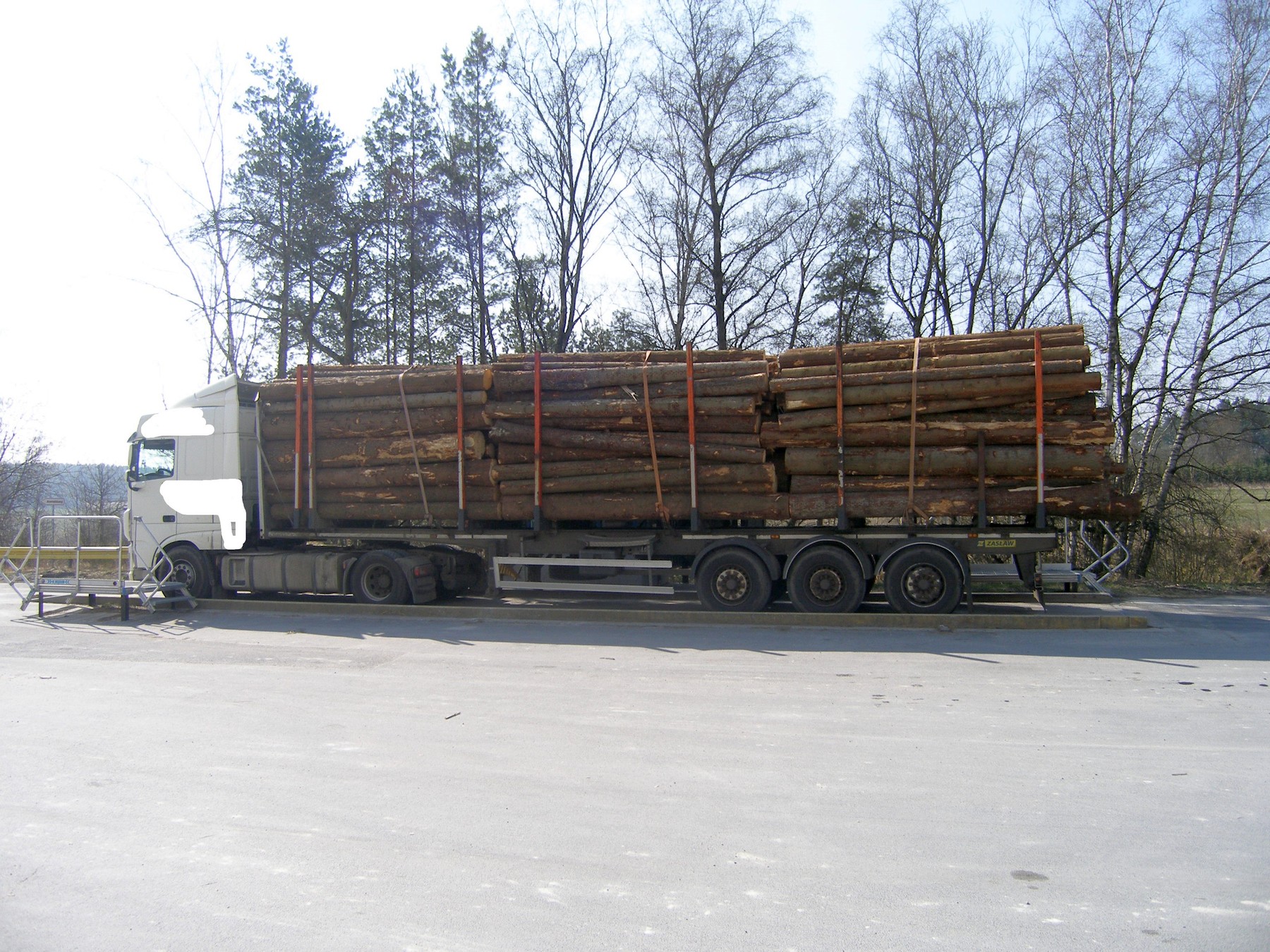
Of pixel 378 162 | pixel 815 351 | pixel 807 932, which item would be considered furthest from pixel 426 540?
pixel 378 162

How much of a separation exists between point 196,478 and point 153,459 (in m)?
0.84

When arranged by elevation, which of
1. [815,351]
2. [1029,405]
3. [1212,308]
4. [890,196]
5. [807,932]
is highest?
[890,196]

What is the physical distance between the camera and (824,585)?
12.0 metres

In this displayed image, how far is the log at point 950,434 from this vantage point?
37.1 ft

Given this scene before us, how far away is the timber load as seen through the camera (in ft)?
37.7

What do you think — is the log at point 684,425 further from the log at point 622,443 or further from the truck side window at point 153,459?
the truck side window at point 153,459

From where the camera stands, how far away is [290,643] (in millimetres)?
10766

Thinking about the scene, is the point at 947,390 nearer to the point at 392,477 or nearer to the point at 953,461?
the point at 953,461

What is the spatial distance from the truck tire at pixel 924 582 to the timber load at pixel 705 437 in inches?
21.5

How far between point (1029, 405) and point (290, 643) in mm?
9792

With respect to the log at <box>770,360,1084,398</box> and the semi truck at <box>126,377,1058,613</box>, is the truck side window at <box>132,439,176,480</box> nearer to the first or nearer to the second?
the semi truck at <box>126,377,1058,613</box>

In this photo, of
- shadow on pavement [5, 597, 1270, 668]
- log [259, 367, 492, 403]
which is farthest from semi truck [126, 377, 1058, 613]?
shadow on pavement [5, 597, 1270, 668]

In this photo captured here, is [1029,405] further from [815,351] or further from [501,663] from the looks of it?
[501,663]

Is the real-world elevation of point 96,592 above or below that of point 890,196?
below
